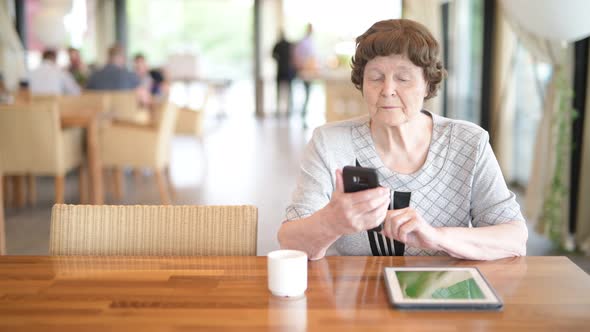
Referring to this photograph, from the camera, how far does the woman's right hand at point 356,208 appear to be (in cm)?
149

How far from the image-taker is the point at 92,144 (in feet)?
16.9

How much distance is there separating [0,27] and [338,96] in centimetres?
512

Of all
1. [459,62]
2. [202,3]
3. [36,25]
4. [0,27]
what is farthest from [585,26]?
[202,3]

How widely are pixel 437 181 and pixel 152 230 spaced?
79 centimetres

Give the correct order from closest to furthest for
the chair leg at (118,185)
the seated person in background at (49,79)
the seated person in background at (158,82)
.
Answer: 1. the chair leg at (118,185)
2. the seated person in background at (49,79)
3. the seated person in background at (158,82)

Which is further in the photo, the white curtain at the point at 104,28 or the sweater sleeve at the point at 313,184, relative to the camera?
the white curtain at the point at 104,28

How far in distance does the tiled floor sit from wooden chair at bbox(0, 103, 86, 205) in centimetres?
44

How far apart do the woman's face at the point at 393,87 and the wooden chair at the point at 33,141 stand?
11.7 feet

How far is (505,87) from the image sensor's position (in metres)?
6.43

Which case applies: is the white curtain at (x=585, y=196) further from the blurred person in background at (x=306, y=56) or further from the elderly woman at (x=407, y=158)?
the blurred person in background at (x=306, y=56)

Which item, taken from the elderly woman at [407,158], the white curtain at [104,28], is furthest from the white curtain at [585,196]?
the white curtain at [104,28]

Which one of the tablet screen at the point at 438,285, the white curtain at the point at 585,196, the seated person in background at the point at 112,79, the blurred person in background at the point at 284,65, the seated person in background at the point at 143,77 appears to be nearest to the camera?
the tablet screen at the point at 438,285

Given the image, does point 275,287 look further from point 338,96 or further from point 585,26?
point 338,96

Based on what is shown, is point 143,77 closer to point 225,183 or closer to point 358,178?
point 225,183
